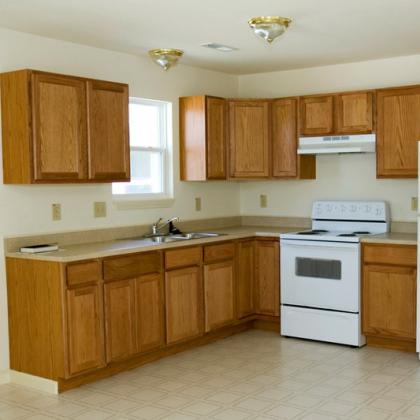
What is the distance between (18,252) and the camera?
4.20 m

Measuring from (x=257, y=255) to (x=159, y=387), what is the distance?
5.94 feet

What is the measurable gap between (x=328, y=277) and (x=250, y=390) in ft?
4.59

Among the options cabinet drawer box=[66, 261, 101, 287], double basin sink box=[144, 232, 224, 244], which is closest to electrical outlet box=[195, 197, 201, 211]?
double basin sink box=[144, 232, 224, 244]

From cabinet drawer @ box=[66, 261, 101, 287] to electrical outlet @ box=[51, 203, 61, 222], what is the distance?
61 cm

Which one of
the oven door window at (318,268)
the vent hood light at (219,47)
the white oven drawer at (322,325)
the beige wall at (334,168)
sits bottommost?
the white oven drawer at (322,325)

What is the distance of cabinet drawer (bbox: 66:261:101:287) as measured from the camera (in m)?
3.95

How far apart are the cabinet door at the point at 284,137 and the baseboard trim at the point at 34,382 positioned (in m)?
2.69

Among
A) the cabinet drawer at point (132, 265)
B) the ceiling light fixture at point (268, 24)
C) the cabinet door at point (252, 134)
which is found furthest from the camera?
the cabinet door at point (252, 134)

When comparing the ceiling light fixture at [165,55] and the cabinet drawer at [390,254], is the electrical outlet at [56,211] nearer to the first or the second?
the ceiling light fixture at [165,55]

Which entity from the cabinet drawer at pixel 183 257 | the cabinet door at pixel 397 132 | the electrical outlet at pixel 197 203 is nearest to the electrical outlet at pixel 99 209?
the cabinet drawer at pixel 183 257

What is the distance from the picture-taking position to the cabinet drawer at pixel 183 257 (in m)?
4.70

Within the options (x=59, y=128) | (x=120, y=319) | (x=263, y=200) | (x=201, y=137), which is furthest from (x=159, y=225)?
(x=59, y=128)

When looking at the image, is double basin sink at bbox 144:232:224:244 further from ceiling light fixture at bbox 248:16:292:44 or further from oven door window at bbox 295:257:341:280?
ceiling light fixture at bbox 248:16:292:44

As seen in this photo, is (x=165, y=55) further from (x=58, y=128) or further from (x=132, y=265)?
(x=132, y=265)
